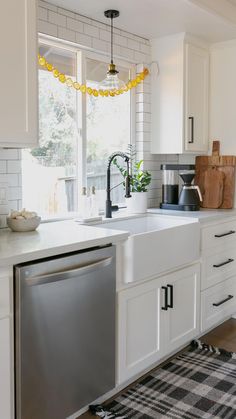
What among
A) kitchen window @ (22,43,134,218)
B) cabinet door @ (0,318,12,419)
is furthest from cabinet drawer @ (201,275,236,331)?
cabinet door @ (0,318,12,419)

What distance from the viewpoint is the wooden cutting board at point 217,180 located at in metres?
3.45

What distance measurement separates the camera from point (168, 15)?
284cm

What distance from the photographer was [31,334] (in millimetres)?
1729

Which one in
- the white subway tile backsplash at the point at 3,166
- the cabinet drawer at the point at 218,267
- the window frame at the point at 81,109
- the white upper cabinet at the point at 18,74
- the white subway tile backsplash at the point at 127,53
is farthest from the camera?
the white subway tile backsplash at the point at 127,53

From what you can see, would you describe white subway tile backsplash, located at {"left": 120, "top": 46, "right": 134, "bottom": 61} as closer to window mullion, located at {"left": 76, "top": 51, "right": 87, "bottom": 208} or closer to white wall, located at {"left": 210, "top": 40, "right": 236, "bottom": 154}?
window mullion, located at {"left": 76, "top": 51, "right": 87, "bottom": 208}

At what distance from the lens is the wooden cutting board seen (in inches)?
136

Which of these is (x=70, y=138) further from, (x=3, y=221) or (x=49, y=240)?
(x=49, y=240)

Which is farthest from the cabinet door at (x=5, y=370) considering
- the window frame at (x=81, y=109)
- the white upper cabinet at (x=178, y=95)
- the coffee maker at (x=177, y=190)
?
the white upper cabinet at (x=178, y=95)

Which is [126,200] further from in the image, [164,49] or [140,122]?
[164,49]

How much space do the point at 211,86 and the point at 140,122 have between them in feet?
2.25

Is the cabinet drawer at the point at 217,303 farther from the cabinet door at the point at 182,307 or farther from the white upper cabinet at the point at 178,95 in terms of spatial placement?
the white upper cabinet at the point at 178,95

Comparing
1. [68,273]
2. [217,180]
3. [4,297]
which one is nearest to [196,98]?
[217,180]

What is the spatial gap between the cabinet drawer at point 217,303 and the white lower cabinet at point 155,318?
111 millimetres

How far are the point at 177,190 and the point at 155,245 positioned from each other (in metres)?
1.12
